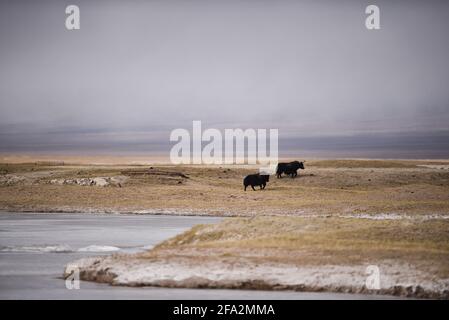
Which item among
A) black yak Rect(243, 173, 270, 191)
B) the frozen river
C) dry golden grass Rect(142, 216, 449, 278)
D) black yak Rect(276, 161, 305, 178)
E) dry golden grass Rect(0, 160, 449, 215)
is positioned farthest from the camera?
black yak Rect(276, 161, 305, 178)

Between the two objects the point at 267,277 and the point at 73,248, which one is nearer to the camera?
the point at 267,277

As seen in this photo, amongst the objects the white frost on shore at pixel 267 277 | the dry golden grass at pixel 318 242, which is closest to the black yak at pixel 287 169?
the dry golden grass at pixel 318 242

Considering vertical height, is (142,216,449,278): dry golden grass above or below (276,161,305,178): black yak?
above

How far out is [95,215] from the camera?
51.7 meters

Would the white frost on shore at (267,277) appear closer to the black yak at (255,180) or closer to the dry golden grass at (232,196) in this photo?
the dry golden grass at (232,196)

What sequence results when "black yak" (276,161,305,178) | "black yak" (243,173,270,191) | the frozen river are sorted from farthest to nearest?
"black yak" (276,161,305,178) < "black yak" (243,173,270,191) < the frozen river

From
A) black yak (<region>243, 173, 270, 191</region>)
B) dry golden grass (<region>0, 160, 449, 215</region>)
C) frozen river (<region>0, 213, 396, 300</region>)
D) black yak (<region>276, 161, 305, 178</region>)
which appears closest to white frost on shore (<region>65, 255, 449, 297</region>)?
frozen river (<region>0, 213, 396, 300</region>)

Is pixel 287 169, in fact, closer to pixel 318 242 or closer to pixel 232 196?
pixel 232 196

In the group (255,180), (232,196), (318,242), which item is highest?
(318,242)

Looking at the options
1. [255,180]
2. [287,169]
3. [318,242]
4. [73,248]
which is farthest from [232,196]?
[318,242]

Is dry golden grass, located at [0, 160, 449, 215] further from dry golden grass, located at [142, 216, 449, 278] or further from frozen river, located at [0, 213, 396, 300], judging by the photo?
dry golden grass, located at [142, 216, 449, 278]
